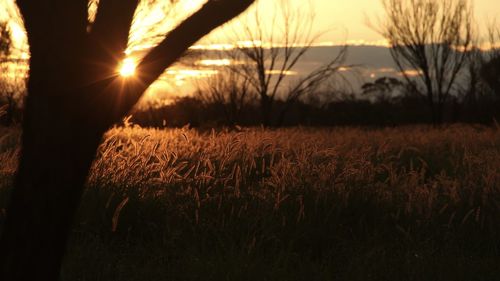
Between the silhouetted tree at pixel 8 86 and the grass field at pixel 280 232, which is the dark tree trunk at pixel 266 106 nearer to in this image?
the silhouetted tree at pixel 8 86

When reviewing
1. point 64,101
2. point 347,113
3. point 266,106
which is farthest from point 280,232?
point 347,113

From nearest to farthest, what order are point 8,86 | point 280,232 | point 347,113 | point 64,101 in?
point 64,101 < point 280,232 < point 8,86 < point 347,113

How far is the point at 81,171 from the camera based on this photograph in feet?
10.2

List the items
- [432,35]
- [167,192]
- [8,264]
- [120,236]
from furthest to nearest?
[432,35]
[167,192]
[120,236]
[8,264]

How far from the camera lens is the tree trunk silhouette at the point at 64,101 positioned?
10.0ft

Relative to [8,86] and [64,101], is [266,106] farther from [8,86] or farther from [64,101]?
[64,101]

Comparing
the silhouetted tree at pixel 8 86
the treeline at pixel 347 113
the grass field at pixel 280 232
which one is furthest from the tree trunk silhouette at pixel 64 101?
the treeline at pixel 347 113

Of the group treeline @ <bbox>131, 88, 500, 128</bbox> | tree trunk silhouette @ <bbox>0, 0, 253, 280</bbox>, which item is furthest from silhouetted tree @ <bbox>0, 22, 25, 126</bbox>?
tree trunk silhouette @ <bbox>0, 0, 253, 280</bbox>

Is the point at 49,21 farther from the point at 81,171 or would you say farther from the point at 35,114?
the point at 81,171

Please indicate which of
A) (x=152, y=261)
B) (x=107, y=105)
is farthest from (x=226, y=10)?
(x=152, y=261)

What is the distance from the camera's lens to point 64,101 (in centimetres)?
312

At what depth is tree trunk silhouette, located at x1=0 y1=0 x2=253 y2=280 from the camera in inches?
120

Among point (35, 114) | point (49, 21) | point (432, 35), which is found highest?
point (432, 35)

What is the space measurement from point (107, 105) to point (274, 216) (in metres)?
2.47
